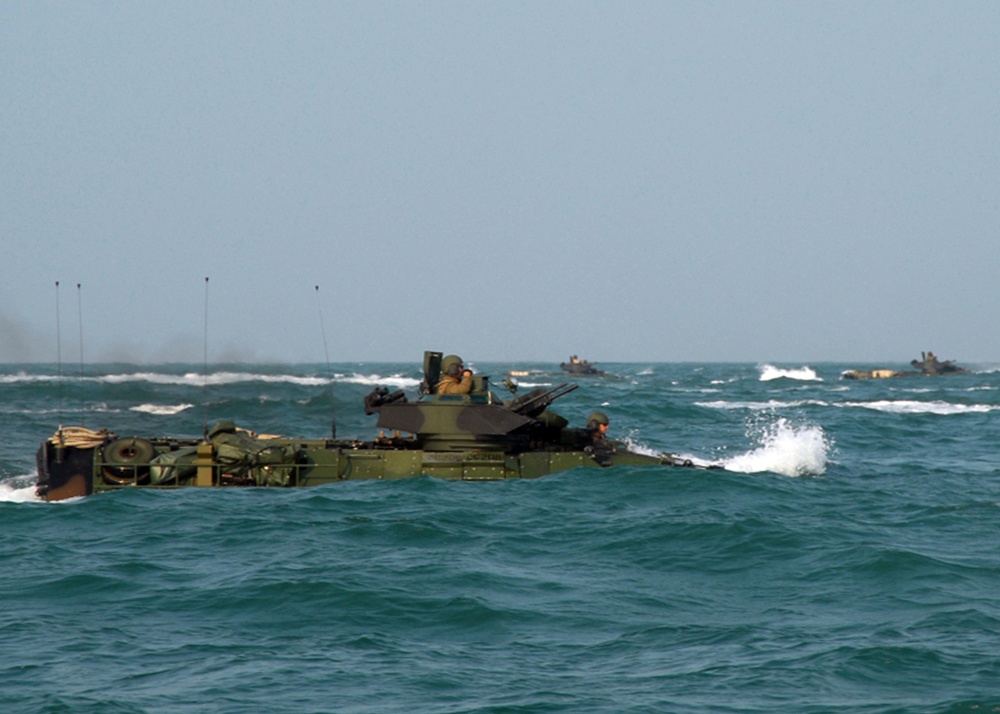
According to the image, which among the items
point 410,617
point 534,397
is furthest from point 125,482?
point 410,617

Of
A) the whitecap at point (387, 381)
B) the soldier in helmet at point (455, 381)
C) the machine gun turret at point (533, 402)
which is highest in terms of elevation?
the soldier in helmet at point (455, 381)

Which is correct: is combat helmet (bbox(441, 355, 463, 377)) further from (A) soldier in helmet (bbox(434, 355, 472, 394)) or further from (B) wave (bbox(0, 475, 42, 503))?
(B) wave (bbox(0, 475, 42, 503))

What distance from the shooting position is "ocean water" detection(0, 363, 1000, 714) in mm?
10711

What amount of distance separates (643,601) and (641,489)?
787cm

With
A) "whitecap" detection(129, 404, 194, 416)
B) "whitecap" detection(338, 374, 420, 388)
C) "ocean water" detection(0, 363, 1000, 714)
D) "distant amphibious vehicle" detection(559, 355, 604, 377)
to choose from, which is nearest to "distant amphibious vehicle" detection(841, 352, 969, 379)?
"distant amphibious vehicle" detection(559, 355, 604, 377)

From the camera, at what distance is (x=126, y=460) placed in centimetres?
2244

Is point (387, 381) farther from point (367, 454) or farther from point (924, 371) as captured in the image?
point (367, 454)

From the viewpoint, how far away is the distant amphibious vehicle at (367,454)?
22562 millimetres

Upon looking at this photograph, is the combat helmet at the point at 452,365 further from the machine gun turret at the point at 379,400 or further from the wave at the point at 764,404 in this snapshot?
the wave at the point at 764,404

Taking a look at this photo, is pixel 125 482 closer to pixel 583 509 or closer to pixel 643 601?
pixel 583 509

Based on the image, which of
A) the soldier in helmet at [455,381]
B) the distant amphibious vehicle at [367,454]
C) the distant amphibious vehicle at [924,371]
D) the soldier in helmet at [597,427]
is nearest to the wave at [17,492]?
the distant amphibious vehicle at [367,454]

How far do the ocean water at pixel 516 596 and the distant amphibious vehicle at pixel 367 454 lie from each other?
695 millimetres

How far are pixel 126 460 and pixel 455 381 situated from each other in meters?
6.23

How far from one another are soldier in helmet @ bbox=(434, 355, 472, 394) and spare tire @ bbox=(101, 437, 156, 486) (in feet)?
18.1
